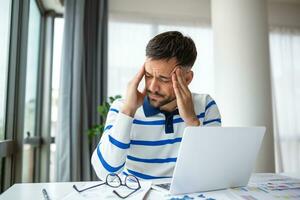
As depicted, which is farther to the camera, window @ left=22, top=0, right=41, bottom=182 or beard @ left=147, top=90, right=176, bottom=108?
window @ left=22, top=0, right=41, bottom=182

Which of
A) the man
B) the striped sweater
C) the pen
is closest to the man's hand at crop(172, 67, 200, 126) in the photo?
the man

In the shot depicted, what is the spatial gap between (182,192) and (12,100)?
1397mm

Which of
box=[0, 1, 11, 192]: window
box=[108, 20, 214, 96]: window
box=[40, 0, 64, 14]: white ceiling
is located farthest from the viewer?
box=[108, 20, 214, 96]: window

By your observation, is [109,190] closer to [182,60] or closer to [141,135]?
[141,135]

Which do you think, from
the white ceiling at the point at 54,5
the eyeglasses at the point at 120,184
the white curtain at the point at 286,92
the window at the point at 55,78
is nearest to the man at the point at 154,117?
the eyeglasses at the point at 120,184

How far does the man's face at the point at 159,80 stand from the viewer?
1031 mm

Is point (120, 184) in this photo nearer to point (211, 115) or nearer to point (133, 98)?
point (133, 98)

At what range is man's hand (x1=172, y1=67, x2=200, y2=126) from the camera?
1043mm

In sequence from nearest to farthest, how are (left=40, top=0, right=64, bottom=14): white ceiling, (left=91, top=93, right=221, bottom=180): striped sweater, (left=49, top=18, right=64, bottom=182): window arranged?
(left=91, top=93, right=221, bottom=180): striped sweater, (left=40, top=0, right=64, bottom=14): white ceiling, (left=49, top=18, right=64, bottom=182): window

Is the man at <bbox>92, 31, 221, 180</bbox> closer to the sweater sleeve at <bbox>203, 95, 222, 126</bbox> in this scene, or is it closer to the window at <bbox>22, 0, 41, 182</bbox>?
the sweater sleeve at <bbox>203, 95, 222, 126</bbox>

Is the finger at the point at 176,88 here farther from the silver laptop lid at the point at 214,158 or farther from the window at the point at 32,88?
the window at the point at 32,88

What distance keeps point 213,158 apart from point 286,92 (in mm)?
3266

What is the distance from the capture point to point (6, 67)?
5.34ft

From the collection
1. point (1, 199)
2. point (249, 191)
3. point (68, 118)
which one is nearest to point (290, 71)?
point (68, 118)
